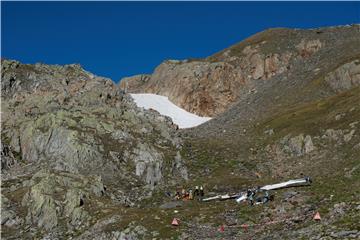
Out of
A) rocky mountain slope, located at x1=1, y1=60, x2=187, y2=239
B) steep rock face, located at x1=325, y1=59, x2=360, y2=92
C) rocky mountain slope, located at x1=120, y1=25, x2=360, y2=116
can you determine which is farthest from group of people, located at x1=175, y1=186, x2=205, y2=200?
rocky mountain slope, located at x1=120, y1=25, x2=360, y2=116

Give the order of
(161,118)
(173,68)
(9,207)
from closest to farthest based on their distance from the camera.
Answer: (9,207)
(161,118)
(173,68)

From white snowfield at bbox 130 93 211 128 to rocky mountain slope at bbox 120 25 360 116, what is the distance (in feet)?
6.79

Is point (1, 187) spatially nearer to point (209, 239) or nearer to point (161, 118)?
point (209, 239)

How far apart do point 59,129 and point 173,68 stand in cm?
7812

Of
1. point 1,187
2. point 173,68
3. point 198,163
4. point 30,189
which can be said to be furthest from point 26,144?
point 173,68

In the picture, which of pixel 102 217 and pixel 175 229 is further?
pixel 102 217

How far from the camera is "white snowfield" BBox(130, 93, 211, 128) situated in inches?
4606

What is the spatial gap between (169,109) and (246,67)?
2186cm

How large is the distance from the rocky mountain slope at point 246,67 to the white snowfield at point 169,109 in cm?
207

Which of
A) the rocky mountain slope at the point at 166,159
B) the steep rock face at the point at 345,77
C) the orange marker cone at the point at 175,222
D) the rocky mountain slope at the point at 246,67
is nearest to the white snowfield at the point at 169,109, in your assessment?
the rocky mountain slope at the point at 246,67

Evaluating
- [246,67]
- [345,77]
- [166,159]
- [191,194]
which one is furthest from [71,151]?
[246,67]

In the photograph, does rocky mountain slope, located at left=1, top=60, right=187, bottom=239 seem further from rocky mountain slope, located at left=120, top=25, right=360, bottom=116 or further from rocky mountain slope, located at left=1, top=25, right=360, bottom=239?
rocky mountain slope, located at left=120, top=25, right=360, bottom=116

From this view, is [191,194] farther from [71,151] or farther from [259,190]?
[71,151]

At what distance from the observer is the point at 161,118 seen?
89875mm
